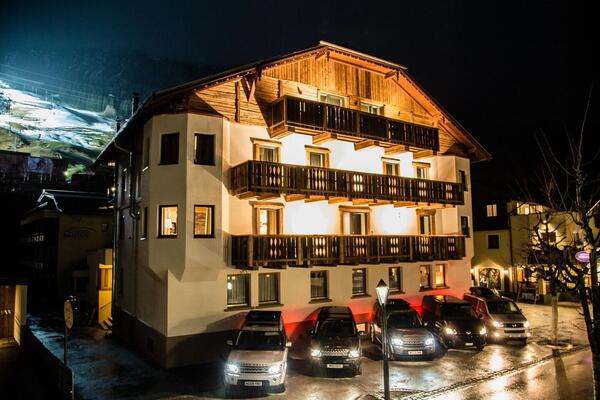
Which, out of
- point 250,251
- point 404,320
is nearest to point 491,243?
point 404,320

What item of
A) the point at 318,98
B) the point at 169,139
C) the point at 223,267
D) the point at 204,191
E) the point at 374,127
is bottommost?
the point at 223,267

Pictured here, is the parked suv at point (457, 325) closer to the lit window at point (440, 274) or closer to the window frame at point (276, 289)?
the lit window at point (440, 274)

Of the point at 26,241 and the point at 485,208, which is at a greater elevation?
the point at 485,208

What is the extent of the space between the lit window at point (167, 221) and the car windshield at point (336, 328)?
779 centimetres

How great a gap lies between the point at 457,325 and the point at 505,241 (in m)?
21.9

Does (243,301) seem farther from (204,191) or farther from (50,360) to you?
(50,360)

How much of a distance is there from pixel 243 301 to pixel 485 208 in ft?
99.8

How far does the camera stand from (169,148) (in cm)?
1867

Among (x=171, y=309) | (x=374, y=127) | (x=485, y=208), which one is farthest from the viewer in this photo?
(x=485, y=208)

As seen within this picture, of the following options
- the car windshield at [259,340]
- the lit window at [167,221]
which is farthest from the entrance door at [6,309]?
the car windshield at [259,340]

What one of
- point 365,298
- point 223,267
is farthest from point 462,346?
point 223,267

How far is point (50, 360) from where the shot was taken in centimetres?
1548

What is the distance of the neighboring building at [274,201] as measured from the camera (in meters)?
18.0

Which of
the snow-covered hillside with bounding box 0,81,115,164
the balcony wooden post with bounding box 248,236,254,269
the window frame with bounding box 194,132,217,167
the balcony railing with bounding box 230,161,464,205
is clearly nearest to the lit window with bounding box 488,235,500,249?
the balcony railing with bounding box 230,161,464,205
